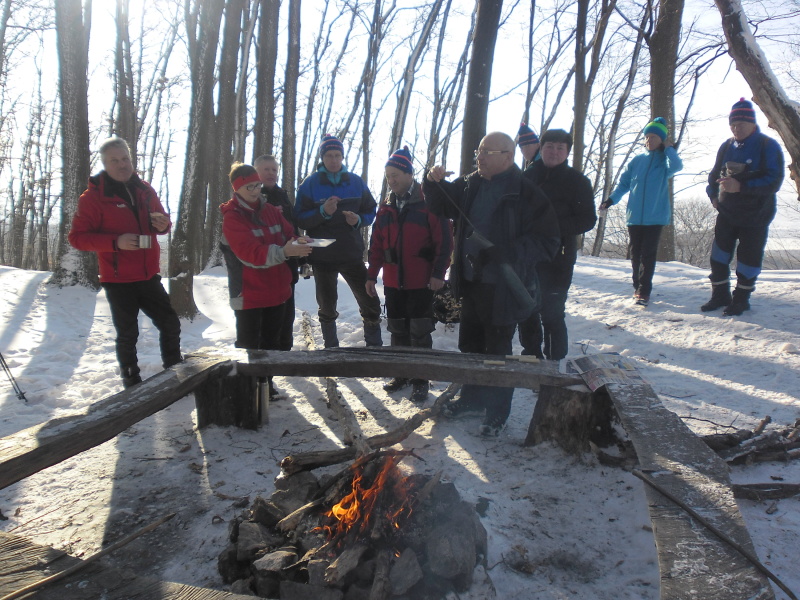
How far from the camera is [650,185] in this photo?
5.80m

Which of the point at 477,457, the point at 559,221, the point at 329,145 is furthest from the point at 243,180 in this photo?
the point at 477,457

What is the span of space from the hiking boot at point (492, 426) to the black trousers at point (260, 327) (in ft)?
6.09

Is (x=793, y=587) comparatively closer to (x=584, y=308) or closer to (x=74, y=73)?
(x=584, y=308)

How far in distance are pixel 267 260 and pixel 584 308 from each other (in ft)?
14.3

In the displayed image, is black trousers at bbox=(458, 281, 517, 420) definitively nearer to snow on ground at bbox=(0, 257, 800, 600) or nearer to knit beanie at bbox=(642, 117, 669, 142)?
snow on ground at bbox=(0, 257, 800, 600)

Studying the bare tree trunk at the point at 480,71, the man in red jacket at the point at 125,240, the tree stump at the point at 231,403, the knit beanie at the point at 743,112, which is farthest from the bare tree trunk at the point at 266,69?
the tree stump at the point at 231,403

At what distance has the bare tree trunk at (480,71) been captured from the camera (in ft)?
19.1

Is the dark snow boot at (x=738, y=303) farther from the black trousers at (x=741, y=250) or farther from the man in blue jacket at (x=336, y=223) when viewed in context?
the man in blue jacket at (x=336, y=223)

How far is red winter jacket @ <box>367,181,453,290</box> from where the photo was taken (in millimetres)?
4215

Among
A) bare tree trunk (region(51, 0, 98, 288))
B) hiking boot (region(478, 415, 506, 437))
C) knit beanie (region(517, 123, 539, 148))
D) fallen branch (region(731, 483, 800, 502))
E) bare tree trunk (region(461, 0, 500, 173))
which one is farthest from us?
bare tree trunk (region(51, 0, 98, 288))

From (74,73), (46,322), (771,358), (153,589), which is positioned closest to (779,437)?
(771,358)

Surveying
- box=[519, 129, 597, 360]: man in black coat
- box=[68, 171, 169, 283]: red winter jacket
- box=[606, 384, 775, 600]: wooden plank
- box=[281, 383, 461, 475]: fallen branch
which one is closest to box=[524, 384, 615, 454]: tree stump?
box=[606, 384, 775, 600]: wooden plank

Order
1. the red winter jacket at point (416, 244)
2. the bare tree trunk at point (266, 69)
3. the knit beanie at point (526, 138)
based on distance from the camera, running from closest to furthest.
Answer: the red winter jacket at point (416, 244), the knit beanie at point (526, 138), the bare tree trunk at point (266, 69)

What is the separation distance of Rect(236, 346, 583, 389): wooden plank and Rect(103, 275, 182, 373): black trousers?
1.01 metres
